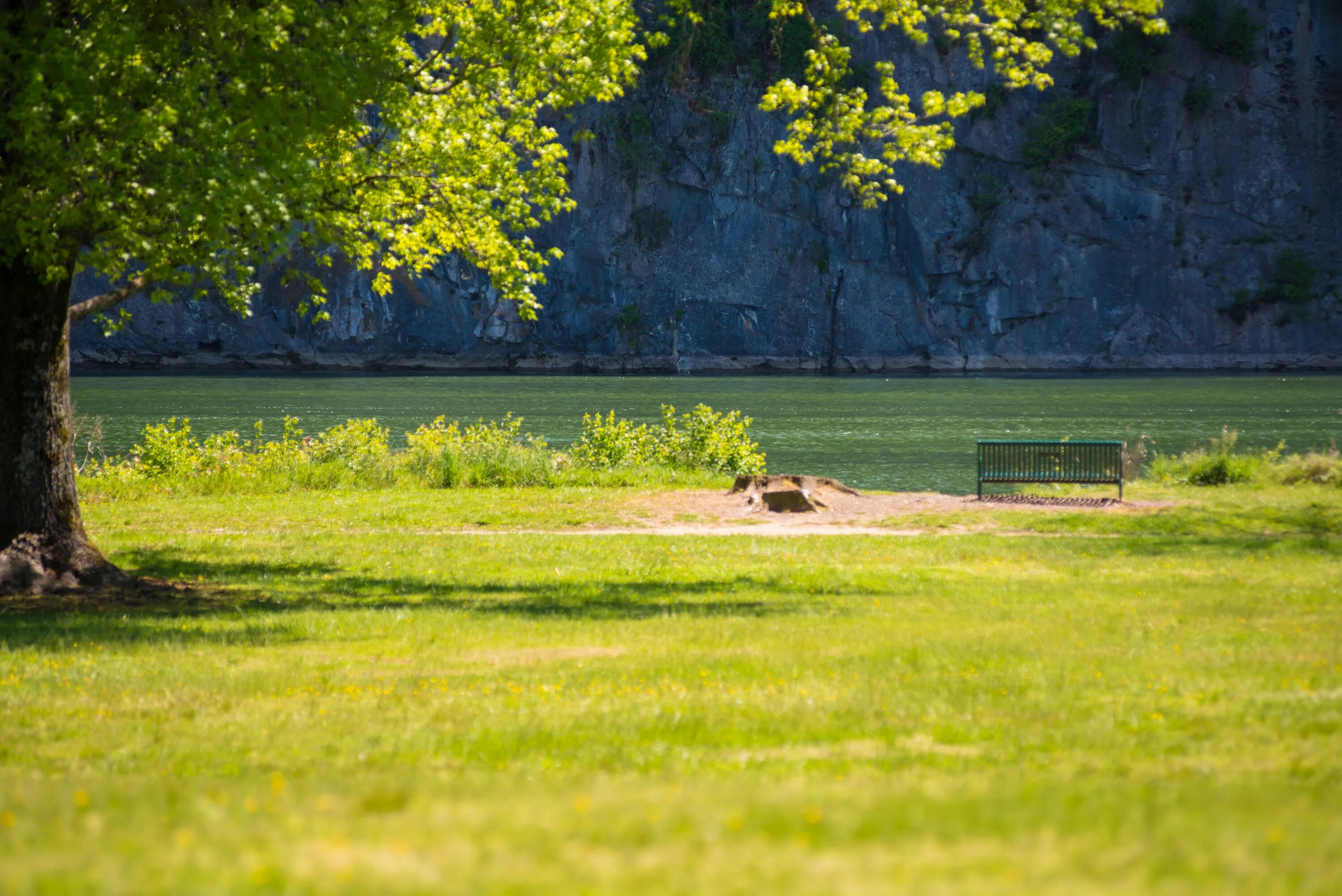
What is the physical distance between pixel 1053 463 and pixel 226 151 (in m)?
16.3

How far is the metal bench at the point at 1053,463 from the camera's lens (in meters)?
23.0

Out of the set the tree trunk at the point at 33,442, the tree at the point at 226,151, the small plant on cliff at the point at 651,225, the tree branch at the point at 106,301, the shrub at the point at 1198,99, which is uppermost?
the shrub at the point at 1198,99

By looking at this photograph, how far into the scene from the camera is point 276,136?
469 inches

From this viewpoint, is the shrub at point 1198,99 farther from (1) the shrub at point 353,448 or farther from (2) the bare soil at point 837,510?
(1) the shrub at point 353,448

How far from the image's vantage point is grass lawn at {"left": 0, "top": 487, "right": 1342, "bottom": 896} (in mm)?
4551

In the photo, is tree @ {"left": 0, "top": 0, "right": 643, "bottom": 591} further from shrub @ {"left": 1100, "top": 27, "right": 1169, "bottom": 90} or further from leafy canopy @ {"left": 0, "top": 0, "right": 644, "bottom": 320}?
shrub @ {"left": 1100, "top": 27, "right": 1169, "bottom": 90}

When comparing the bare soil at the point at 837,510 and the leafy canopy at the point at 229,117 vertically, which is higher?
the leafy canopy at the point at 229,117

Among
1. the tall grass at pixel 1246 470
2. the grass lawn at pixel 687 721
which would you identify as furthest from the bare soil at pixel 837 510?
the tall grass at pixel 1246 470

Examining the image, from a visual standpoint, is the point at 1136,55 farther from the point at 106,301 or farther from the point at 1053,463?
the point at 106,301

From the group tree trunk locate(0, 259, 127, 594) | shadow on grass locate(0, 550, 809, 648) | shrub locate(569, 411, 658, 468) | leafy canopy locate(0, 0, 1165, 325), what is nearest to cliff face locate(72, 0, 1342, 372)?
shrub locate(569, 411, 658, 468)

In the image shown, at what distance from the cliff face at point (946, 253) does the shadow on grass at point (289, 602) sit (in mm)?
98270

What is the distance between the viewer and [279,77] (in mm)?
12391

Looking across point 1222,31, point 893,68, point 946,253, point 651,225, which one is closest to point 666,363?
point 651,225

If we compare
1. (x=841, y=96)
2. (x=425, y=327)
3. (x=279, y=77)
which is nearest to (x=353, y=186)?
(x=279, y=77)
